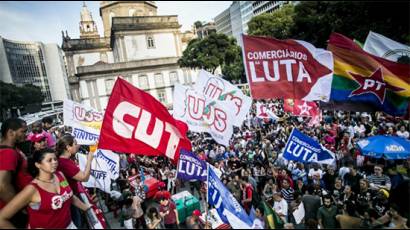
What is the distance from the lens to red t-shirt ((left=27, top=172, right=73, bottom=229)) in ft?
10.1

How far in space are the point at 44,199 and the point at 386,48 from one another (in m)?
7.69

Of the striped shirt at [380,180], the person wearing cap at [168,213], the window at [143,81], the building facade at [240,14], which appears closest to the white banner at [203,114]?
the person wearing cap at [168,213]

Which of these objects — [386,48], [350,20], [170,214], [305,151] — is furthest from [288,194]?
[350,20]

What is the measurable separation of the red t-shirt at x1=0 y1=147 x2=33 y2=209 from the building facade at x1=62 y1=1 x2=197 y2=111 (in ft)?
149

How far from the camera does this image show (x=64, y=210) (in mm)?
3273

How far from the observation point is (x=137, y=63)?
162 ft

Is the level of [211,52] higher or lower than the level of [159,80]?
higher

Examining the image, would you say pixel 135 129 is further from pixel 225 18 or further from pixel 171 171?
pixel 225 18

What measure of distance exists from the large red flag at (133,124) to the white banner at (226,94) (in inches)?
137

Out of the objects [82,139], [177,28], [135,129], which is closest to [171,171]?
[82,139]

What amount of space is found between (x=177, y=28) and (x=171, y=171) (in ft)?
161

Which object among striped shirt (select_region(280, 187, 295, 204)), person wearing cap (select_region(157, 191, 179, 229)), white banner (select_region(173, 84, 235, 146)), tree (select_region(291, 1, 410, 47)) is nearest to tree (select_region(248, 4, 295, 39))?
tree (select_region(291, 1, 410, 47))

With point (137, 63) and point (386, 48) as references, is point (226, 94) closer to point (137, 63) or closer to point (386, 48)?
point (386, 48)

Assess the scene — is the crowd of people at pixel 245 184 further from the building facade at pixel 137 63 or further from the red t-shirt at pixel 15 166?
the building facade at pixel 137 63
